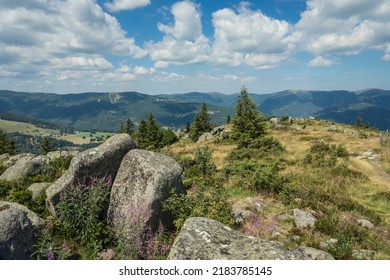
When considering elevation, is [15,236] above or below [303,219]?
above

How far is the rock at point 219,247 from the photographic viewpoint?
6078mm

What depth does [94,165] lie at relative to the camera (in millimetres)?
11695

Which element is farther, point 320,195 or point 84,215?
point 320,195

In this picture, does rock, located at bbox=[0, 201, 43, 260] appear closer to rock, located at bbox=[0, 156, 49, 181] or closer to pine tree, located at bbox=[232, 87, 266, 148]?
rock, located at bbox=[0, 156, 49, 181]

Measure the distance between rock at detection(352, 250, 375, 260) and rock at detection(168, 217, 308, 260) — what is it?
4.89 m

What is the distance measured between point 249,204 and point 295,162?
14940mm

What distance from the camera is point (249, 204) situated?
14.0m

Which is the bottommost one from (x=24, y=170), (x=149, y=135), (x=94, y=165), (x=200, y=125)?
(x=149, y=135)

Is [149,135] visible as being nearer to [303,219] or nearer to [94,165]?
[94,165]

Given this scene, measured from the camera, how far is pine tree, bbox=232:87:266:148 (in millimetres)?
38438

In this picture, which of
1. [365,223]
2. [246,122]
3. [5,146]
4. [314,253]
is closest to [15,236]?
[314,253]

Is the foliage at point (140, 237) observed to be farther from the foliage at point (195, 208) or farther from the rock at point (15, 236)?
the rock at point (15, 236)

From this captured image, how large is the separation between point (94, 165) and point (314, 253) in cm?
873

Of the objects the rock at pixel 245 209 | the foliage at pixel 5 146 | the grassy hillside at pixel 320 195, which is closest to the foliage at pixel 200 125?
the grassy hillside at pixel 320 195
